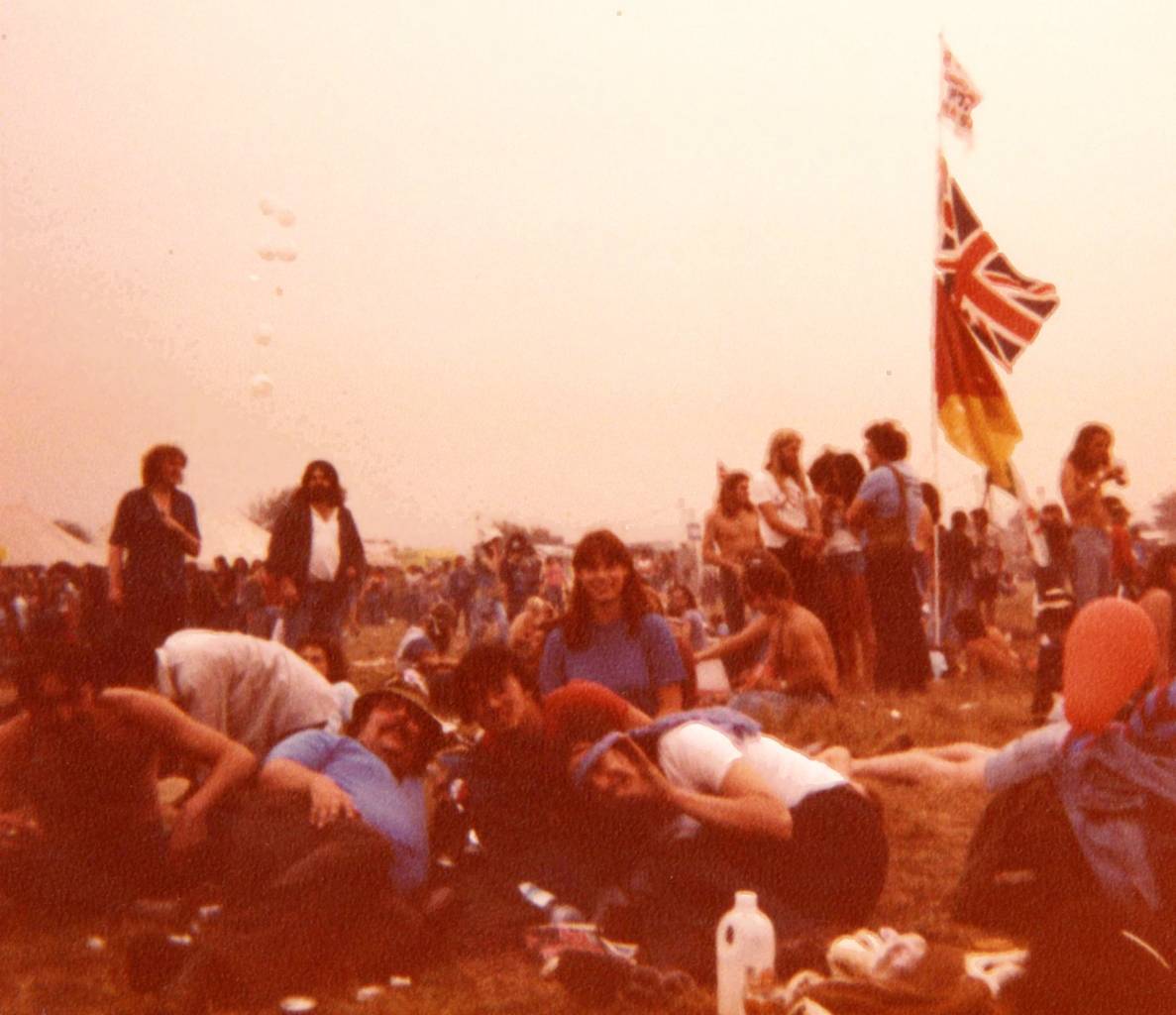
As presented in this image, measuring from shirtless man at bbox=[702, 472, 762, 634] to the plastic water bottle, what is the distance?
13.4 feet

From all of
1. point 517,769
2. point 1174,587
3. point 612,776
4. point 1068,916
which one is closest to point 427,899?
point 517,769

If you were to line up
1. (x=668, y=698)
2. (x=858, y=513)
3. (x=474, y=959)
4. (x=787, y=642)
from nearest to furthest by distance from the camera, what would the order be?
1. (x=474, y=959)
2. (x=668, y=698)
3. (x=787, y=642)
4. (x=858, y=513)

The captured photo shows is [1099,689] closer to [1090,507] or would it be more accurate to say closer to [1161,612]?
[1161,612]

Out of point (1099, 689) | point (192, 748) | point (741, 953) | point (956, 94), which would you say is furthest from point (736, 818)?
point (956, 94)

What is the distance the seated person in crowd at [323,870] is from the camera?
3031 millimetres

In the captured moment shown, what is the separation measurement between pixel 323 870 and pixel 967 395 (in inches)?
224

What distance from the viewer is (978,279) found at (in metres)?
7.98

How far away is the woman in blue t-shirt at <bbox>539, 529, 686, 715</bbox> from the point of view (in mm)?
4355

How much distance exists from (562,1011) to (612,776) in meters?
0.51

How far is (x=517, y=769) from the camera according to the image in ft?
12.0

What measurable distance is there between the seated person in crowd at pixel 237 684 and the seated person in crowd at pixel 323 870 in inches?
6.3

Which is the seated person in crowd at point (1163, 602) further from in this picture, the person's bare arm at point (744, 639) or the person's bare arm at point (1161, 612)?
the person's bare arm at point (744, 639)

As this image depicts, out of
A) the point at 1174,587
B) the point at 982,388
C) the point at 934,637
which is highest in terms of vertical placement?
the point at 982,388

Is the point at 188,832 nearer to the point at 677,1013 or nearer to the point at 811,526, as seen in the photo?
the point at 677,1013
